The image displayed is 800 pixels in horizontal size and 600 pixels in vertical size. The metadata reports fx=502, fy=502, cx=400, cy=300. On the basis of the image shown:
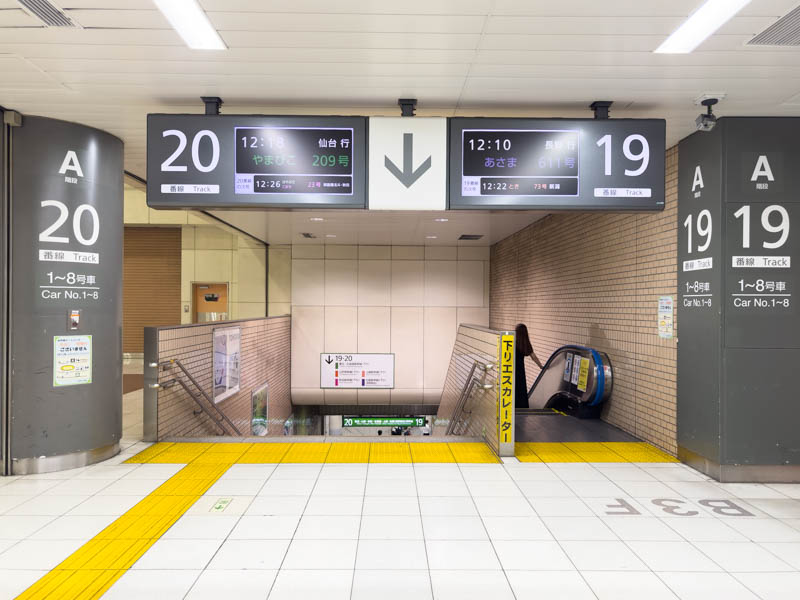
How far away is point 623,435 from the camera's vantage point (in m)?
5.34

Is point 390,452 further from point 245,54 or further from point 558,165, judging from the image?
point 245,54

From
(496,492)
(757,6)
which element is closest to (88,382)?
(496,492)

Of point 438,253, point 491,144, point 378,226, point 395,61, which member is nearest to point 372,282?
point 438,253

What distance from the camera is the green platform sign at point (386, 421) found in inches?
431

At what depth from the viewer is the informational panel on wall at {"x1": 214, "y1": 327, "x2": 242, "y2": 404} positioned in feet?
21.2

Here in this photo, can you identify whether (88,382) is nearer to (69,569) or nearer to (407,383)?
(69,569)

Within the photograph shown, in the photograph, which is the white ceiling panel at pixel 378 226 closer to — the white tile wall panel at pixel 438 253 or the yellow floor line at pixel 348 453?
the white tile wall panel at pixel 438 253

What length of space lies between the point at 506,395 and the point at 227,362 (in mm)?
4032

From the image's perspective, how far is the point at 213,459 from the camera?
4.46 meters

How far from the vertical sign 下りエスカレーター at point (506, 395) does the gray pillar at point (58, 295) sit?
11.5 feet

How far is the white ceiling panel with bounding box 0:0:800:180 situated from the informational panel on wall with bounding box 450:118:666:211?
356mm

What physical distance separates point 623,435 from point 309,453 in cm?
329

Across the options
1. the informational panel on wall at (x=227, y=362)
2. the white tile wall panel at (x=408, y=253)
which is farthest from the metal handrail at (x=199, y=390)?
the white tile wall panel at (x=408, y=253)

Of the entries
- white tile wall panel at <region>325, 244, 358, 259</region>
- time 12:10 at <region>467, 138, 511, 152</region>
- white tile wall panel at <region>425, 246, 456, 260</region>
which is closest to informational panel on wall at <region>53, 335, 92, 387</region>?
time 12:10 at <region>467, 138, 511, 152</region>
